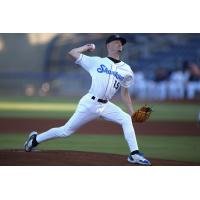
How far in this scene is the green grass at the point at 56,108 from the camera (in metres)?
14.4

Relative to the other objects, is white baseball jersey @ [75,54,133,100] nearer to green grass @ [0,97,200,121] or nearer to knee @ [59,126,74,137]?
knee @ [59,126,74,137]

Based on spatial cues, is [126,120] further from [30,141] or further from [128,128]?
[30,141]

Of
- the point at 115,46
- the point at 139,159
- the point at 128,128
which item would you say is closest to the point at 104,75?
the point at 115,46

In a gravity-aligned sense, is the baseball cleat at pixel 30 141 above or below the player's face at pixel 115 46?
below

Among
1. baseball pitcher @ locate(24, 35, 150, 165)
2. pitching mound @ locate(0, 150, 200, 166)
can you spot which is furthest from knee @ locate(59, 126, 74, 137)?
pitching mound @ locate(0, 150, 200, 166)

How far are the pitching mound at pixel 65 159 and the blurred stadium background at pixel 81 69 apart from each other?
6.91 meters

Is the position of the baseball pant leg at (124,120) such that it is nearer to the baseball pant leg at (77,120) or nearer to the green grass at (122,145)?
the baseball pant leg at (77,120)

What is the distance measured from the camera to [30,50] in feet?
56.6

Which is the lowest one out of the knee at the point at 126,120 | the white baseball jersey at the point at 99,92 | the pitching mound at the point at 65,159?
the pitching mound at the point at 65,159

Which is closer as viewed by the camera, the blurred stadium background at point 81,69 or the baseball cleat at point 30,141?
the baseball cleat at point 30,141

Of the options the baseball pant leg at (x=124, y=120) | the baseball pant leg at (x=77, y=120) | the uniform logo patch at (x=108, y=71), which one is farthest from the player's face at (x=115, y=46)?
the baseball pant leg at (x=77, y=120)

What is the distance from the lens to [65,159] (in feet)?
22.0

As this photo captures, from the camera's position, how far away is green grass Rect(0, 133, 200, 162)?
7809mm
